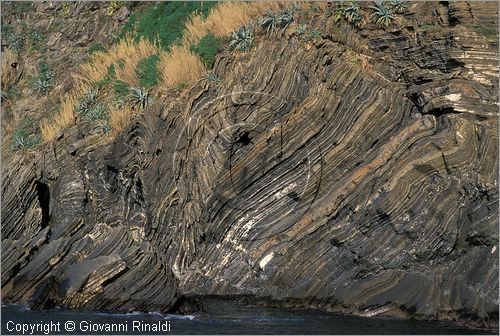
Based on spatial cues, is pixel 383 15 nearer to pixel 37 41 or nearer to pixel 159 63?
pixel 159 63

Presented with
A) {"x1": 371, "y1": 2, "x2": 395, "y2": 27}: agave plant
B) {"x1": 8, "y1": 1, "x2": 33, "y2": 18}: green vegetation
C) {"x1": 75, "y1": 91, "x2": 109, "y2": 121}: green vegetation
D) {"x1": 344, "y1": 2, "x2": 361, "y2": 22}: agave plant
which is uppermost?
{"x1": 8, "y1": 1, "x2": 33, "y2": 18}: green vegetation

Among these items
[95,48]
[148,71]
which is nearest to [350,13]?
[148,71]

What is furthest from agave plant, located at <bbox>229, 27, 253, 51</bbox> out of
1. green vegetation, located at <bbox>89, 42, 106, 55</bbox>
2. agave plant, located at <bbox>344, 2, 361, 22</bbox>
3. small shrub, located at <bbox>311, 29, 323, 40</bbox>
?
green vegetation, located at <bbox>89, 42, 106, 55</bbox>

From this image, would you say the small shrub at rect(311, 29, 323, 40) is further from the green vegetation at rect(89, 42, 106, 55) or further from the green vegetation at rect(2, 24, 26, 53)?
the green vegetation at rect(2, 24, 26, 53)

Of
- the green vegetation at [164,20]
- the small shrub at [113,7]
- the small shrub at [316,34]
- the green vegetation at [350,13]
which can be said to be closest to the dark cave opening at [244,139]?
the small shrub at [316,34]

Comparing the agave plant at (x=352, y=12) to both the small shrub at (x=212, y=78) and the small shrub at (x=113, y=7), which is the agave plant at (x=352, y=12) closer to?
the small shrub at (x=212, y=78)

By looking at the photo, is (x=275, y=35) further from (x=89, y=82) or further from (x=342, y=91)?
(x=89, y=82)

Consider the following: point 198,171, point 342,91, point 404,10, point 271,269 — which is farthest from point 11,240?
point 404,10
